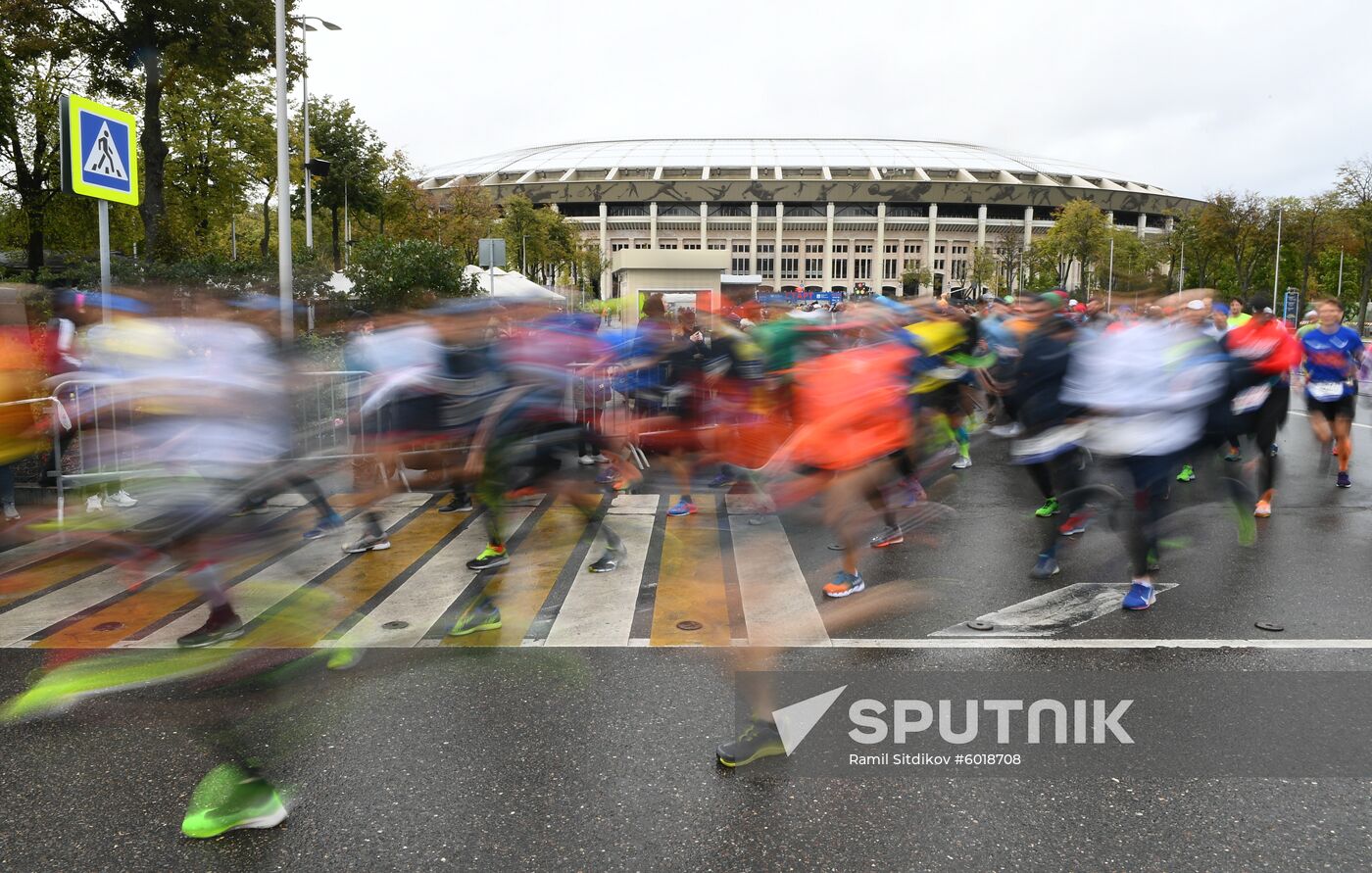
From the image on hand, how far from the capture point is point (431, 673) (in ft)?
15.9

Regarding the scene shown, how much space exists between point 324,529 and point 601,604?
3.20m

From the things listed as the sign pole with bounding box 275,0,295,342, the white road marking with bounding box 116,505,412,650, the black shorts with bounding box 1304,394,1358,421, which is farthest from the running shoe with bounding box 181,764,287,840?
the sign pole with bounding box 275,0,295,342

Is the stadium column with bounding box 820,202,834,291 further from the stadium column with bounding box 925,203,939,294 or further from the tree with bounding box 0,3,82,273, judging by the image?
the tree with bounding box 0,3,82,273

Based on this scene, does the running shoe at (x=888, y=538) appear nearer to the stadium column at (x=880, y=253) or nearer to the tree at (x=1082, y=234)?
the tree at (x=1082, y=234)

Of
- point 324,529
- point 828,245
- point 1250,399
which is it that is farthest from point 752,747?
point 828,245

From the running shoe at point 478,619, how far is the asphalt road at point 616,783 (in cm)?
29

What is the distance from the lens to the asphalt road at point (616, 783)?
3240 millimetres

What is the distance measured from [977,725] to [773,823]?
1.25m

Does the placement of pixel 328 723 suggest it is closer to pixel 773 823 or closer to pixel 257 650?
pixel 257 650

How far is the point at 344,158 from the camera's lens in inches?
1501

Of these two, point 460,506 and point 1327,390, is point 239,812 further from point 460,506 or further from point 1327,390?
point 1327,390

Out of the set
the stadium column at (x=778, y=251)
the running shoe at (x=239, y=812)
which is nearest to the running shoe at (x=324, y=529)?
the running shoe at (x=239, y=812)

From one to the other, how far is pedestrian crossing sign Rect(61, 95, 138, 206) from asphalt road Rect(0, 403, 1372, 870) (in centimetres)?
489

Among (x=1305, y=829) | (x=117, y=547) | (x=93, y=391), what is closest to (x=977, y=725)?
(x=1305, y=829)
